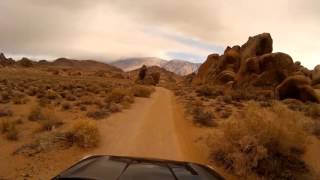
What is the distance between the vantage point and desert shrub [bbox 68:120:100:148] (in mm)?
12922

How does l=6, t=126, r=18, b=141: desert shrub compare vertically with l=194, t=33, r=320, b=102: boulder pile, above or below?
below

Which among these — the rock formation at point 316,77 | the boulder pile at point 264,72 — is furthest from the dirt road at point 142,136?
the rock formation at point 316,77

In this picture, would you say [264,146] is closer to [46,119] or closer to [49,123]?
[49,123]

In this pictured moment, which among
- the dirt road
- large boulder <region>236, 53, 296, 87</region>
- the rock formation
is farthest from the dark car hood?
the rock formation

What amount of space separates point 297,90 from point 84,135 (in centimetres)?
2481

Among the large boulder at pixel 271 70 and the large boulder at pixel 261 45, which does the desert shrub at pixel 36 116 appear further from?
the large boulder at pixel 261 45

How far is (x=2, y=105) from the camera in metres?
21.9

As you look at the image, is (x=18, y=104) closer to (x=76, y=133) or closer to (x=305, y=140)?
(x=76, y=133)

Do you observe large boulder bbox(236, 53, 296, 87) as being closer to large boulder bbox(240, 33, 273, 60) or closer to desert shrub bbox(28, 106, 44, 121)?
large boulder bbox(240, 33, 273, 60)

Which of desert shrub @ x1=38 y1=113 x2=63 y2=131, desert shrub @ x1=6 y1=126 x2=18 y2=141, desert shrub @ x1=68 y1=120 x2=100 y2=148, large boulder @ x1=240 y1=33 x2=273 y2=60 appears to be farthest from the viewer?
large boulder @ x1=240 y1=33 x2=273 y2=60

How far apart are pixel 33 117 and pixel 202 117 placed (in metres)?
7.49

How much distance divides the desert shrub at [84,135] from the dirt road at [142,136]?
336 millimetres

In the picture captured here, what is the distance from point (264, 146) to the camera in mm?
10750

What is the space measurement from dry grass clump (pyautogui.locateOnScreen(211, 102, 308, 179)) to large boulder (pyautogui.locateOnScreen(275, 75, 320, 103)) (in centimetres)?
2182
